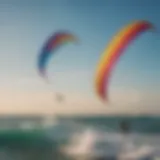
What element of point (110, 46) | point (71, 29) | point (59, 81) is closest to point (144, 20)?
point (110, 46)

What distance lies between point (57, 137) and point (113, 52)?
34cm

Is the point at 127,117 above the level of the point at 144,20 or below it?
below

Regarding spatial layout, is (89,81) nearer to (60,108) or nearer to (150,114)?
(60,108)

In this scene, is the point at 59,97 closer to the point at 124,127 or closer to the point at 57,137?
the point at 57,137

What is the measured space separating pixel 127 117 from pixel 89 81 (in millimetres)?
178

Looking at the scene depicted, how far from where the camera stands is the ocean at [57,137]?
53.7 inches

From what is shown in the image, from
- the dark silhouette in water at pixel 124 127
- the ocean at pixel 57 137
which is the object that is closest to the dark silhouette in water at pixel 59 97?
the ocean at pixel 57 137

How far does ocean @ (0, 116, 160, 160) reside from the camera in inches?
53.7

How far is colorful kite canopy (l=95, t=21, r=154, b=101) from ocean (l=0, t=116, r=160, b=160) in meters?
0.10

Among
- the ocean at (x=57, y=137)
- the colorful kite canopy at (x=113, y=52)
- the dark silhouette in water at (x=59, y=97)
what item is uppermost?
the colorful kite canopy at (x=113, y=52)

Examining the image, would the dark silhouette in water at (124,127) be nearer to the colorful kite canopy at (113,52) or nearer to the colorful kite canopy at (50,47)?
the colorful kite canopy at (113,52)

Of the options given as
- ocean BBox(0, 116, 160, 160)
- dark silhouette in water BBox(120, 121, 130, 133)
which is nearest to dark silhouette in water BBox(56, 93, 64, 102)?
ocean BBox(0, 116, 160, 160)

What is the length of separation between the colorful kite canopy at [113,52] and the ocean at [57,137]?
0.32 ft

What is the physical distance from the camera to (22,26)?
1.40m
